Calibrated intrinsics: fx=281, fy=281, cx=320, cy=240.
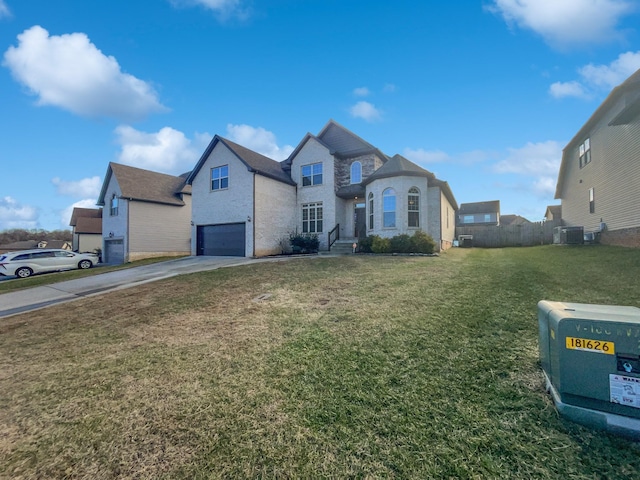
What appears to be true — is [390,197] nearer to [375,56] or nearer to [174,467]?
[375,56]

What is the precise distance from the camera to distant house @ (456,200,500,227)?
42.7 meters

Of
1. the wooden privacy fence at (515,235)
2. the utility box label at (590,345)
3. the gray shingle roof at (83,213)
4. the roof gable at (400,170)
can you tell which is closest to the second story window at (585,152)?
the wooden privacy fence at (515,235)

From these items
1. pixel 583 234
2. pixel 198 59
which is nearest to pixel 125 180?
pixel 198 59

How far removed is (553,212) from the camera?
112 feet

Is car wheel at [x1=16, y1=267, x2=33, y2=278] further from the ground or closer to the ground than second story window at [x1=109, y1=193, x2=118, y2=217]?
closer to the ground

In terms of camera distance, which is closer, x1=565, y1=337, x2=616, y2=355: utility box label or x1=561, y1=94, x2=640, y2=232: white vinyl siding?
x1=565, y1=337, x2=616, y2=355: utility box label

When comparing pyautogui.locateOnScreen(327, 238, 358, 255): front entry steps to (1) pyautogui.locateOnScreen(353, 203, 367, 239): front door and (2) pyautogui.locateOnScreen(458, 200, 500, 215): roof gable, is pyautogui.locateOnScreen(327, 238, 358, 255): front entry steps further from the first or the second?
(2) pyautogui.locateOnScreen(458, 200, 500, 215): roof gable

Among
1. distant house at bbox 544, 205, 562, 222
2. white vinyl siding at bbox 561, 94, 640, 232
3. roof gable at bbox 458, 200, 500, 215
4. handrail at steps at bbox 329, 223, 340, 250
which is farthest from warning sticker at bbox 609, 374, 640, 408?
roof gable at bbox 458, 200, 500, 215

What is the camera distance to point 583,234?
16.2 m

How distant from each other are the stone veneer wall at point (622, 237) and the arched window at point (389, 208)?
32.0ft

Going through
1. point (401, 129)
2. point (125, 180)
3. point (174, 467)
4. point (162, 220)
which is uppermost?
point (401, 129)

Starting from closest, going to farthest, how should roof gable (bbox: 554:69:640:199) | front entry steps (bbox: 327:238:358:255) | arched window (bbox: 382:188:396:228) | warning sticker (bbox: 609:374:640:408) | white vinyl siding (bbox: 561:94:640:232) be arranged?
warning sticker (bbox: 609:374:640:408) → roof gable (bbox: 554:69:640:199) → white vinyl siding (bbox: 561:94:640:232) → arched window (bbox: 382:188:396:228) → front entry steps (bbox: 327:238:358:255)

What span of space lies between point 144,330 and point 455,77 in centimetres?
1465

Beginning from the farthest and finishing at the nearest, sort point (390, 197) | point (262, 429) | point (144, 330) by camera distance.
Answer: point (390, 197) → point (144, 330) → point (262, 429)
